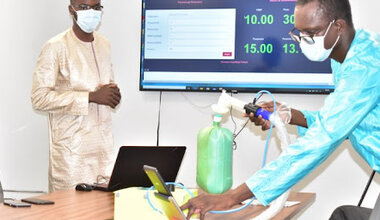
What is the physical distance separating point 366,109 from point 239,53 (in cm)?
202

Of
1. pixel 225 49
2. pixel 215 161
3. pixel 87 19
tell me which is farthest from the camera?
pixel 225 49

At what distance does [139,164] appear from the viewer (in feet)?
8.18

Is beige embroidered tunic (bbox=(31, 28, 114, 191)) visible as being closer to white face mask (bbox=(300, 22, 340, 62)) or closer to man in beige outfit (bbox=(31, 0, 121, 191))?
man in beige outfit (bbox=(31, 0, 121, 191))

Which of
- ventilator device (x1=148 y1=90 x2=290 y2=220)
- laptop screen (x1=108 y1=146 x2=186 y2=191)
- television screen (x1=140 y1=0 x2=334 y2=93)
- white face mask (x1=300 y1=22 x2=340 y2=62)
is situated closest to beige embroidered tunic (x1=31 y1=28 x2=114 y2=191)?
television screen (x1=140 y1=0 x2=334 y2=93)

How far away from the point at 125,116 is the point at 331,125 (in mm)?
2534

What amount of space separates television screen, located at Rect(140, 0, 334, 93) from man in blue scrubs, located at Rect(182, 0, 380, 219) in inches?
64.5

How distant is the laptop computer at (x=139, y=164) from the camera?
2.44 metres

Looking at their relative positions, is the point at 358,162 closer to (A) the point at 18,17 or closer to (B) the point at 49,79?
(B) the point at 49,79

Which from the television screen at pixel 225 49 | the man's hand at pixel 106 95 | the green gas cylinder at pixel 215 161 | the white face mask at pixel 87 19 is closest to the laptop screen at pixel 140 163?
the green gas cylinder at pixel 215 161

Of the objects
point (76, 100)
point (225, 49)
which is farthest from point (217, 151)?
point (225, 49)

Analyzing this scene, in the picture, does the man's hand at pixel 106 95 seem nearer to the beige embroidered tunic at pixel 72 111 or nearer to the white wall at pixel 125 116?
the beige embroidered tunic at pixel 72 111

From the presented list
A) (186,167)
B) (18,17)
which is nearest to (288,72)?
(186,167)

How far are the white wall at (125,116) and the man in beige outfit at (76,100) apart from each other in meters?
0.72

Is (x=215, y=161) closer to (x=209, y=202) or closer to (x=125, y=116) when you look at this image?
(x=209, y=202)
